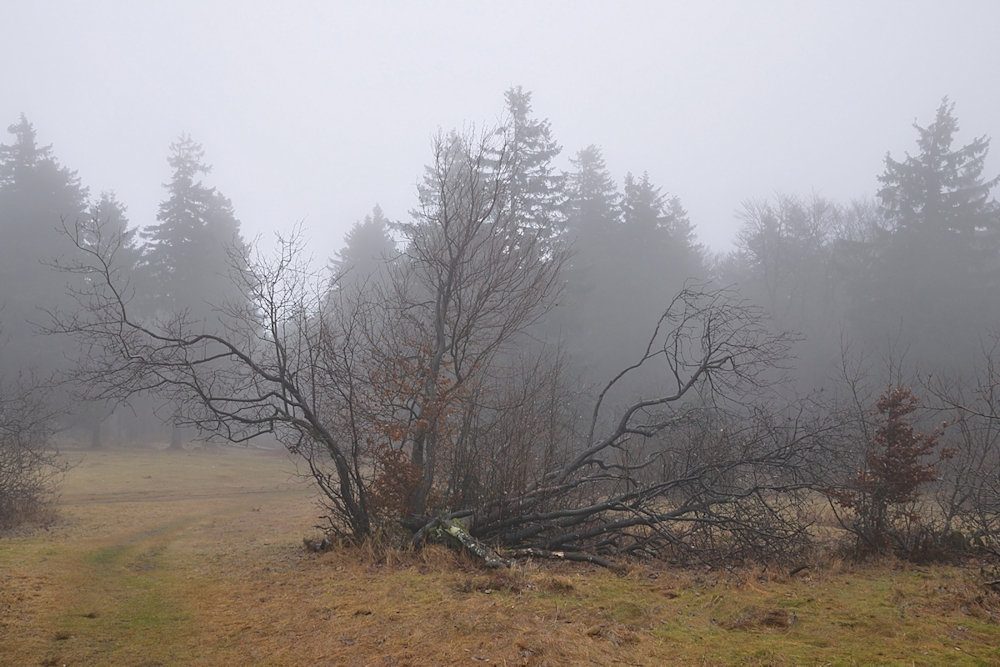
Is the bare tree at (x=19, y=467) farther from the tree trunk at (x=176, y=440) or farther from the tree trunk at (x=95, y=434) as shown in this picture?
the tree trunk at (x=176, y=440)

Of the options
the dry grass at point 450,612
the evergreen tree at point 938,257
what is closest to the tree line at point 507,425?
the dry grass at point 450,612

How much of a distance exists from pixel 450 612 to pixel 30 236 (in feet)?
146

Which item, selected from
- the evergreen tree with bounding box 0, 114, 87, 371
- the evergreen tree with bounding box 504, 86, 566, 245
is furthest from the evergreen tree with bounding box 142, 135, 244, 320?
the evergreen tree with bounding box 504, 86, 566, 245

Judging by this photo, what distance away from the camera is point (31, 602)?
6746mm

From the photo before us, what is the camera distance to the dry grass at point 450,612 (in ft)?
16.9

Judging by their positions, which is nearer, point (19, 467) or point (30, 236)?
point (19, 467)

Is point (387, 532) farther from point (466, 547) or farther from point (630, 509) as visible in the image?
point (630, 509)

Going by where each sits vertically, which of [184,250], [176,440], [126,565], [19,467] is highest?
[184,250]

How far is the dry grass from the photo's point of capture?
5141mm

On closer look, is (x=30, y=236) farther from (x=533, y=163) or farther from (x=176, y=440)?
(x=533, y=163)

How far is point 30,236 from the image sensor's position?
3969 centimetres

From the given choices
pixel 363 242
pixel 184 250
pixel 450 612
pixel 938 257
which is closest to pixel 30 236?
pixel 184 250

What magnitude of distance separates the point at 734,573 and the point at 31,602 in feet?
25.7

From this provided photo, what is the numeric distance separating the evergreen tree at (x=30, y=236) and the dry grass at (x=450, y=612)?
1326 inches
